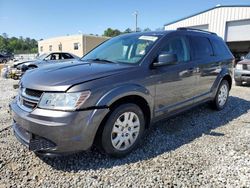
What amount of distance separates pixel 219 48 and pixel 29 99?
443 cm

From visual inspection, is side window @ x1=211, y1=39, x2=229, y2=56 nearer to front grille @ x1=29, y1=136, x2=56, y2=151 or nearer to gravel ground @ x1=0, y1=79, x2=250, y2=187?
gravel ground @ x1=0, y1=79, x2=250, y2=187

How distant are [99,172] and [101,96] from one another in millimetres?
980

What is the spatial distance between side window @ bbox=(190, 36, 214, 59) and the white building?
1611cm

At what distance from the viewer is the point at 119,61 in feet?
12.1

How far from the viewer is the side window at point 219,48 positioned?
5.35 metres

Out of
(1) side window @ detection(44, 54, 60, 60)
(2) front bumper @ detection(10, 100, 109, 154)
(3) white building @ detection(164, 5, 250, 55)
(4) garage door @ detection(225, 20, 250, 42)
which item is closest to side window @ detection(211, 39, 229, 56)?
(2) front bumper @ detection(10, 100, 109, 154)

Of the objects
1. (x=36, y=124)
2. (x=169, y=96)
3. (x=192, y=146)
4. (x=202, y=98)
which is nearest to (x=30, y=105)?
(x=36, y=124)

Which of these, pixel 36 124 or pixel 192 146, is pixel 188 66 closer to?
pixel 192 146

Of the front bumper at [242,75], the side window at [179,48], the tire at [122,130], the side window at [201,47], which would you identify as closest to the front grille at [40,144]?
the tire at [122,130]

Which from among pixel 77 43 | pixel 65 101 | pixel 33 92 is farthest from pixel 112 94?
pixel 77 43

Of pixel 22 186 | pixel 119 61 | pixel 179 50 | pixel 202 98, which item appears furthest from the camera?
pixel 202 98

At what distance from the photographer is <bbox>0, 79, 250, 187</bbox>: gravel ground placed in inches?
111

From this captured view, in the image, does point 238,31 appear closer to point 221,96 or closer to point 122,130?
point 221,96

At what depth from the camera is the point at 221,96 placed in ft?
18.6
